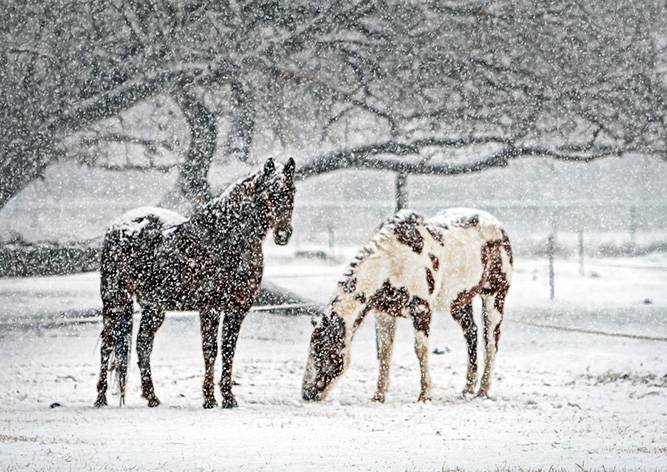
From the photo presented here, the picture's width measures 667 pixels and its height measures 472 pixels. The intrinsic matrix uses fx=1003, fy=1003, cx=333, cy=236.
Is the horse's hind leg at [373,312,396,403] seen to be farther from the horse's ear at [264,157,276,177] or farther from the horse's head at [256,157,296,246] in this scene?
the horse's ear at [264,157,276,177]

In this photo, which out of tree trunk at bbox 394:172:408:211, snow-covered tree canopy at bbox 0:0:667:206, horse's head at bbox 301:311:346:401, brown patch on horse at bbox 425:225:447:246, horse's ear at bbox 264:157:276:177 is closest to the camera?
horse's ear at bbox 264:157:276:177

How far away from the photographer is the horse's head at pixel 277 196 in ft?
26.9

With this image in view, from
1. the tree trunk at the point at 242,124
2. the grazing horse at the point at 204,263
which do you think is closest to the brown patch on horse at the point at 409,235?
the grazing horse at the point at 204,263

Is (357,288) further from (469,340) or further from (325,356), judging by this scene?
(469,340)

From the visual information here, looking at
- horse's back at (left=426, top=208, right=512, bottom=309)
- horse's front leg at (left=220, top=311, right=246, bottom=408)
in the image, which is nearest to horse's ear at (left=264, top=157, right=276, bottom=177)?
horse's front leg at (left=220, top=311, right=246, bottom=408)

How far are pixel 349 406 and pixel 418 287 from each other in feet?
3.97

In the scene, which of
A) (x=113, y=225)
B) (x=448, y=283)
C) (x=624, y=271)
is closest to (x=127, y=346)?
(x=113, y=225)

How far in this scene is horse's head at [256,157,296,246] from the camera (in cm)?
820

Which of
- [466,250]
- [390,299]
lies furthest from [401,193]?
[390,299]

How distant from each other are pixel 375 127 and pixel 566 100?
347cm

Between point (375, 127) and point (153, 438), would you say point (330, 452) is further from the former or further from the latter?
point (375, 127)

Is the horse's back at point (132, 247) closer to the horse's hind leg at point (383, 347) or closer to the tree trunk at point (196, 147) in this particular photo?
the horse's hind leg at point (383, 347)

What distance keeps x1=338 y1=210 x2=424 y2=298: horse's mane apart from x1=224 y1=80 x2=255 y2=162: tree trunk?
274 inches

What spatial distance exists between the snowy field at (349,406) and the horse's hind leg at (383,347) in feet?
0.75
